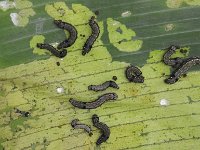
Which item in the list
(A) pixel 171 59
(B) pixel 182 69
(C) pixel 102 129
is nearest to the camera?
(C) pixel 102 129

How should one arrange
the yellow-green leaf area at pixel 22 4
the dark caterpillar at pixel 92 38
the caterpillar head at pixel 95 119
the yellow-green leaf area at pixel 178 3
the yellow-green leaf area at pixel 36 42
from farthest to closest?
the yellow-green leaf area at pixel 22 4 < the yellow-green leaf area at pixel 178 3 < the yellow-green leaf area at pixel 36 42 < the dark caterpillar at pixel 92 38 < the caterpillar head at pixel 95 119

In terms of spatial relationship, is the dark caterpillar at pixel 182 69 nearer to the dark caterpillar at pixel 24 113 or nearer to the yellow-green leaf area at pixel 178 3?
the yellow-green leaf area at pixel 178 3

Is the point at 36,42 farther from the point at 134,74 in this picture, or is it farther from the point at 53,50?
the point at 134,74

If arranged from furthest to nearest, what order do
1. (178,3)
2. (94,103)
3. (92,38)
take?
(178,3)
(92,38)
(94,103)

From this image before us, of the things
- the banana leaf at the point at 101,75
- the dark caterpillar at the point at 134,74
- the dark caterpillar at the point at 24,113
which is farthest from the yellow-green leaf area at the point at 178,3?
the dark caterpillar at the point at 24,113

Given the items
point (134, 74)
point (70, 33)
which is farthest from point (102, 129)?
point (70, 33)

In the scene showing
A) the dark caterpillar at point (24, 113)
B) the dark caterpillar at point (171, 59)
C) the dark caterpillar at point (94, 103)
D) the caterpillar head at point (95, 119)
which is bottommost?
the caterpillar head at point (95, 119)

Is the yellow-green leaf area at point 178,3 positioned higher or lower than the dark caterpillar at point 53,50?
higher
